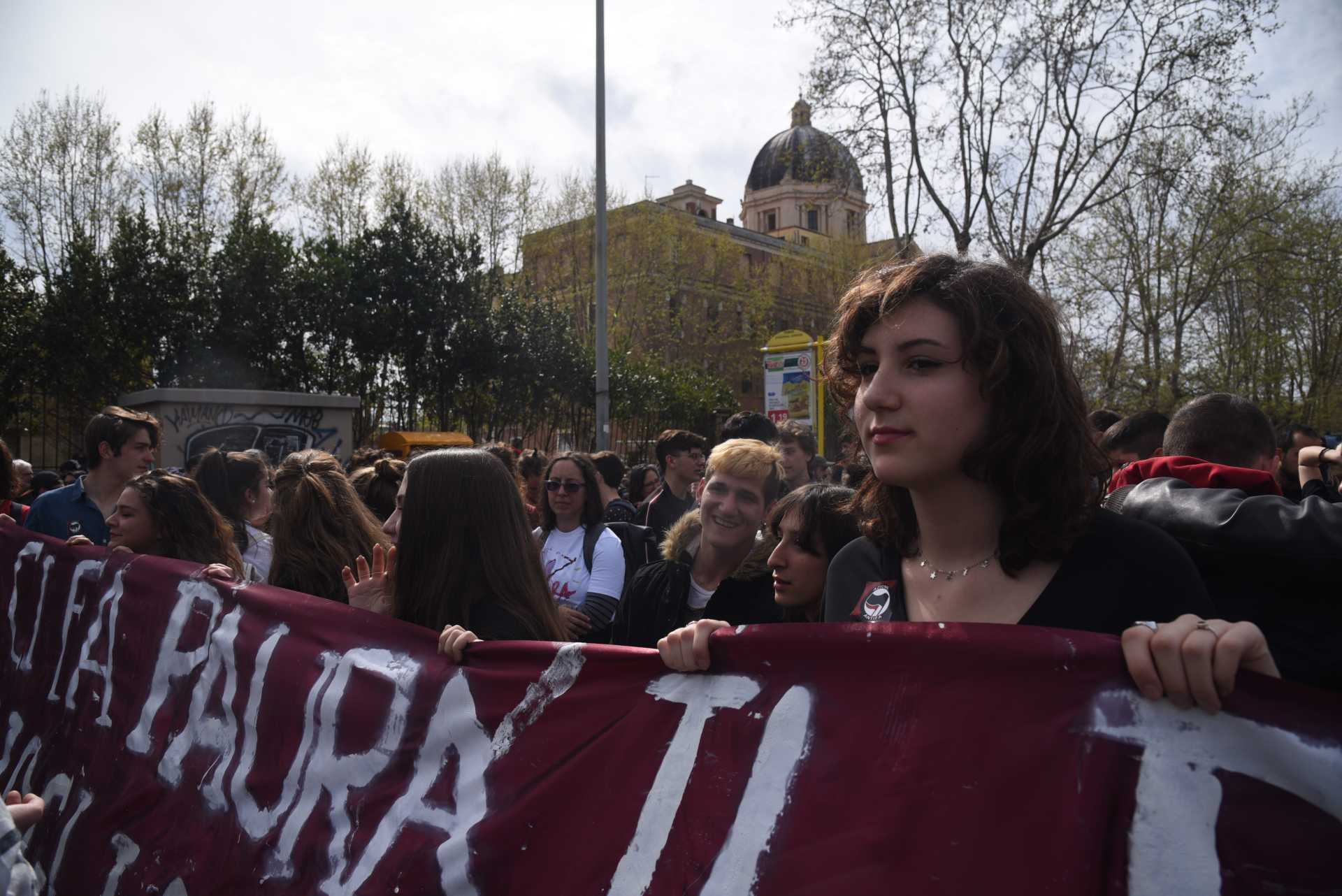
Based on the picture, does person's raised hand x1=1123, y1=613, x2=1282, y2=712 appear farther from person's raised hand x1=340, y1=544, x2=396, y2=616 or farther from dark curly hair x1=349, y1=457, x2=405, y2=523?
dark curly hair x1=349, y1=457, x2=405, y2=523

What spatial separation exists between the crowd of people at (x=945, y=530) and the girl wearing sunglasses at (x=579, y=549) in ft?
2.76

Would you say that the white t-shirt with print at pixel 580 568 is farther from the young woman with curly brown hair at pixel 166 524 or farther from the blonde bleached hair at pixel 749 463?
the young woman with curly brown hair at pixel 166 524

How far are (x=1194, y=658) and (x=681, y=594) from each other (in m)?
2.31

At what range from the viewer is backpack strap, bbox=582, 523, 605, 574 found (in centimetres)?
468

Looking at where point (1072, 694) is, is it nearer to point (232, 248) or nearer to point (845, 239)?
point (232, 248)

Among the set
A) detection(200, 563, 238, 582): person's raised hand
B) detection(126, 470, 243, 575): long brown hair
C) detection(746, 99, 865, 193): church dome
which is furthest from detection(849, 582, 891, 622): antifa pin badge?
detection(746, 99, 865, 193): church dome

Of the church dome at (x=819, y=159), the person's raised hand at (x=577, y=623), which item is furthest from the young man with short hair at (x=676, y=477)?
the church dome at (x=819, y=159)

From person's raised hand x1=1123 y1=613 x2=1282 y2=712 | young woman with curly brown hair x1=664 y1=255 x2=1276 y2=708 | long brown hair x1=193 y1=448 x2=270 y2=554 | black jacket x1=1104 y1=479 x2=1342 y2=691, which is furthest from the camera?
long brown hair x1=193 y1=448 x2=270 y2=554

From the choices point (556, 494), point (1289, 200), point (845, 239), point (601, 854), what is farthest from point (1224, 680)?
point (845, 239)

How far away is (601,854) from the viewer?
1.79 metres

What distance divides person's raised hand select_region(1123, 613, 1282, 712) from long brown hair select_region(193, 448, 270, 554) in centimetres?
419

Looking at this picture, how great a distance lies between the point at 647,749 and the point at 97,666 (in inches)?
101

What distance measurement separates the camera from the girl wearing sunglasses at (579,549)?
4426 mm

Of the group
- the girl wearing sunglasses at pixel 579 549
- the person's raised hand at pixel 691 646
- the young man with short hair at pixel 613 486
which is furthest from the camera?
the young man with short hair at pixel 613 486
